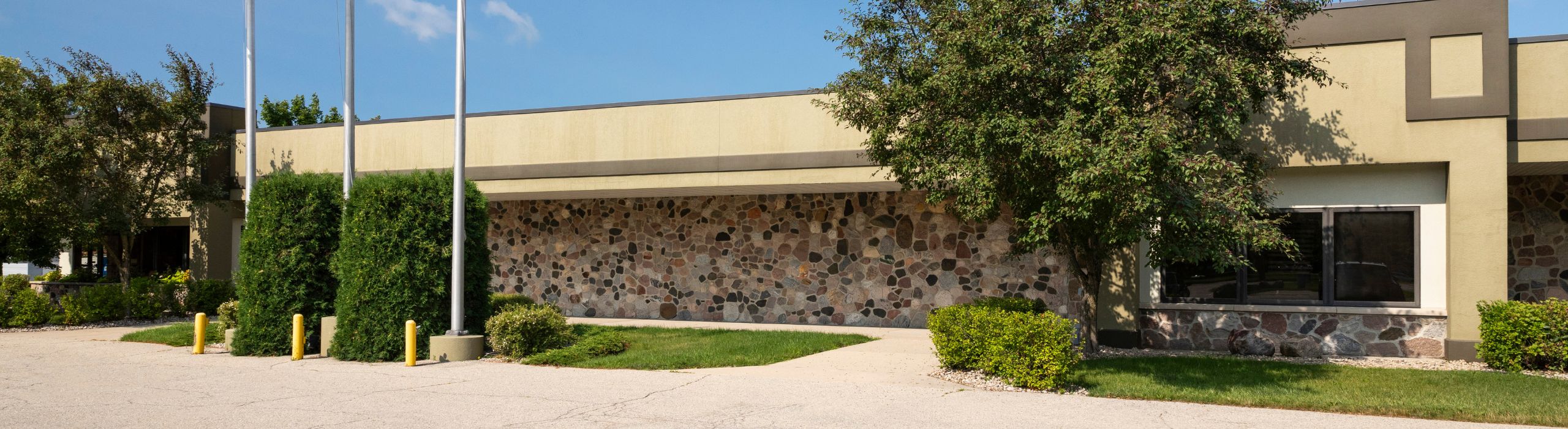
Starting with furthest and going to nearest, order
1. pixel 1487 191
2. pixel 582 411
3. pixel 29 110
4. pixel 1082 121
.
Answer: pixel 29 110 → pixel 1487 191 → pixel 1082 121 → pixel 582 411

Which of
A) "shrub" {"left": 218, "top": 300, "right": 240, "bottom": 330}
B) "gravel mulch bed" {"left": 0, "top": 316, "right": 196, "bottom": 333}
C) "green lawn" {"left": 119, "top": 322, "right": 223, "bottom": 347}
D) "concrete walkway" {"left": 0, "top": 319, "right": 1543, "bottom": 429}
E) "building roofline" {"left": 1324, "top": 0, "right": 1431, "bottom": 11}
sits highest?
"building roofline" {"left": 1324, "top": 0, "right": 1431, "bottom": 11}

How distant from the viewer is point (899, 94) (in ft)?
36.1

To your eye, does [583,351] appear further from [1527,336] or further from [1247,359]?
[1527,336]

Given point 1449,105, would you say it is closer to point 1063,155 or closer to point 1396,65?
point 1396,65

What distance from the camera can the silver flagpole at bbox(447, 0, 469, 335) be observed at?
13.1 metres

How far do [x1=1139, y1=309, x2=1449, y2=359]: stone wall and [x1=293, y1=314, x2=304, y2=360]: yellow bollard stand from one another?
1185 cm

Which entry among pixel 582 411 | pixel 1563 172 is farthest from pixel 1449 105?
pixel 582 411

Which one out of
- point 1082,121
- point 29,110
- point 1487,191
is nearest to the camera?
point 1082,121

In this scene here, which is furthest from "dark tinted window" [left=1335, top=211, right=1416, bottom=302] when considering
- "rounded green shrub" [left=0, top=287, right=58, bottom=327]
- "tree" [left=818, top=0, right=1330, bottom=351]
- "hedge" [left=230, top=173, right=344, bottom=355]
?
"rounded green shrub" [left=0, top=287, right=58, bottom=327]

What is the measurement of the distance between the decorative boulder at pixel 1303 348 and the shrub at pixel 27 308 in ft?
73.3

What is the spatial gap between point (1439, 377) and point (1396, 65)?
4.41 metres

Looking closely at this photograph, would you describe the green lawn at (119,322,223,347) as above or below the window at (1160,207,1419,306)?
below

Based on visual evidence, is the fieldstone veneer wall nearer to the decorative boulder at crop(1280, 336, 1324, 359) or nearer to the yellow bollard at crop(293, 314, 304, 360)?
the decorative boulder at crop(1280, 336, 1324, 359)

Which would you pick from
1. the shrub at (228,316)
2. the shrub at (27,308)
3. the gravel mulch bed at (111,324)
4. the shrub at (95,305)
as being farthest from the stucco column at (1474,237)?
the shrub at (27,308)
